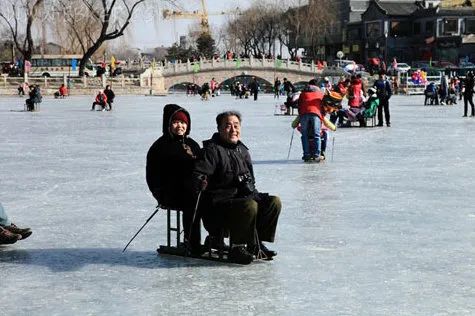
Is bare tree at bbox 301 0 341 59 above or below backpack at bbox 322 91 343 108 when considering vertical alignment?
above

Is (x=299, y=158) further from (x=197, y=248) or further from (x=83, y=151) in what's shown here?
(x=197, y=248)

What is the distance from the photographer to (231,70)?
6975 centimetres

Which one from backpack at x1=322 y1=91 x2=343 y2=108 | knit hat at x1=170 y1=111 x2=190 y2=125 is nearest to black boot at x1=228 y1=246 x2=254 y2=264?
knit hat at x1=170 y1=111 x2=190 y2=125

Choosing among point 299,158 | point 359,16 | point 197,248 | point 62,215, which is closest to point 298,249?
point 197,248

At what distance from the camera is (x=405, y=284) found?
5.36 m

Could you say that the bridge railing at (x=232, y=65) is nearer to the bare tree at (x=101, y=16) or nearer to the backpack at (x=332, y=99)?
the bare tree at (x=101, y=16)

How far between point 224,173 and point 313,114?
707cm

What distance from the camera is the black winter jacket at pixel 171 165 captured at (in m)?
5.95

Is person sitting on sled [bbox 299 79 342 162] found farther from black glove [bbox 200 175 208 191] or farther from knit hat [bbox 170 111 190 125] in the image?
black glove [bbox 200 175 208 191]

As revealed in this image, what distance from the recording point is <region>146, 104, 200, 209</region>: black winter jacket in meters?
5.95

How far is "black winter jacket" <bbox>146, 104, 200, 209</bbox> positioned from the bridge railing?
60267mm

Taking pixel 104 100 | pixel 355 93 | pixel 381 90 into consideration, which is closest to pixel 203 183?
pixel 355 93

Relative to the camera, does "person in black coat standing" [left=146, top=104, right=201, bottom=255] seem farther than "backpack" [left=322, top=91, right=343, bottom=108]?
No

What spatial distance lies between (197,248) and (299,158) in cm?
778
